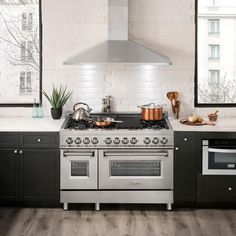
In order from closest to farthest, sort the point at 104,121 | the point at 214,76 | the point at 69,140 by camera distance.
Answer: the point at 69,140 < the point at 104,121 < the point at 214,76

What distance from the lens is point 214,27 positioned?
6.38 meters

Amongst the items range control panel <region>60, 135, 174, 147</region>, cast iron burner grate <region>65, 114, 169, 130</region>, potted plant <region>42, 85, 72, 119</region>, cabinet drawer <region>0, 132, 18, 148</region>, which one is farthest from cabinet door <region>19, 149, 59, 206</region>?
potted plant <region>42, 85, 72, 119</region>

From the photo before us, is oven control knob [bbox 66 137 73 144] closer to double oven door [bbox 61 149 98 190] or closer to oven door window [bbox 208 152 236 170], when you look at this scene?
double oven door [bbox 61 149 98 190]

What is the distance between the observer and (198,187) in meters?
5.71

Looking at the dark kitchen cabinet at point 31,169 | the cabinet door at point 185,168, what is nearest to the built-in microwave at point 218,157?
the cabinet door at point 185,168

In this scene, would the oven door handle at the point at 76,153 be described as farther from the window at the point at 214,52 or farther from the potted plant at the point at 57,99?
the window at the point at 214,52

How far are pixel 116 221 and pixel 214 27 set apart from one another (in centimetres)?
248

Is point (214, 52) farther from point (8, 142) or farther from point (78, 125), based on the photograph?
point (8, 142)

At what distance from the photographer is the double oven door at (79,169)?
5.66 metres

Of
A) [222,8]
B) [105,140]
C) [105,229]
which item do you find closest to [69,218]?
[105,229]

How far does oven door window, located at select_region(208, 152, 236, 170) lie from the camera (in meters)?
5.67

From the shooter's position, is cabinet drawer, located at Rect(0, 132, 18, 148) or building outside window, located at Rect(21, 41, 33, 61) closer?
cabinet drawer, located at Rect(0, 132, 18, 148)

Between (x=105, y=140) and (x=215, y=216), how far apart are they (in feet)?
4.30

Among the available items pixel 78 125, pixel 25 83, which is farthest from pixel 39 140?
pixel 25 83
